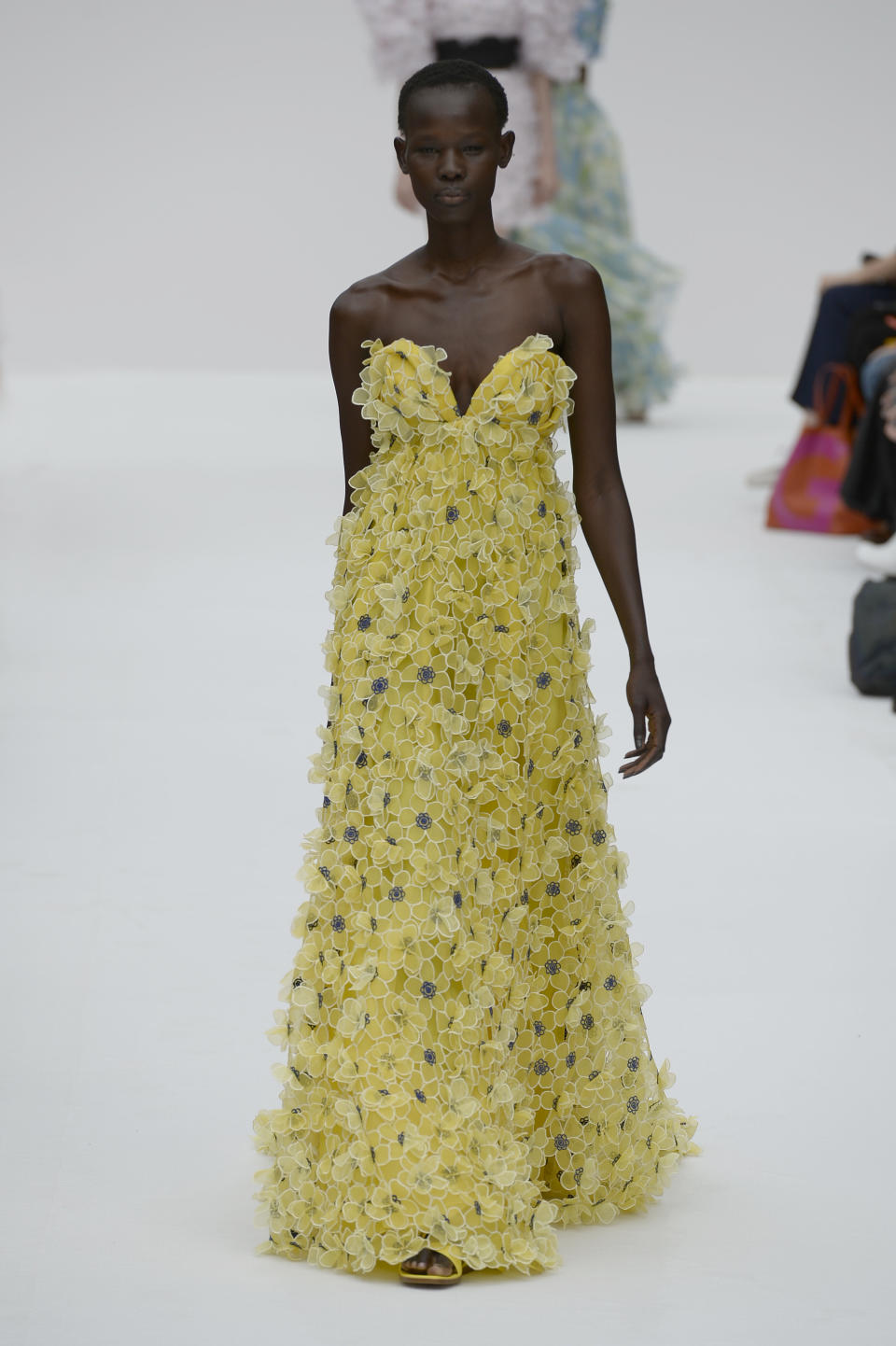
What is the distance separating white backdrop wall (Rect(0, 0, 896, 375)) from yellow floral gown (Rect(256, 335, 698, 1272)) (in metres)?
12.6

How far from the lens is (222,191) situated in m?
15.0

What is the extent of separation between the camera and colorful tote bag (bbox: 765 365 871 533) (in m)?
7.78

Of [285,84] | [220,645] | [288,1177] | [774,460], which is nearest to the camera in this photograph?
[288,1177]

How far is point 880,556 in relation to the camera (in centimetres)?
682

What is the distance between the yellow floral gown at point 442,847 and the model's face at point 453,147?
17cm

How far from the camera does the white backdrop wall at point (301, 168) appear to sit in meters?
14.5

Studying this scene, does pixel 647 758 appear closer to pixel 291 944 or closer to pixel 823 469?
pixel 291 944

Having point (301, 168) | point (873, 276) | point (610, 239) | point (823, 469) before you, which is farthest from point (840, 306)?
point (301, 168)

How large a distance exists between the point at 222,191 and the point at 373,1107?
13234mm

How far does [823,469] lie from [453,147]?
19.0 feet

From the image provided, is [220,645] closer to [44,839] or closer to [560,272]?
[44,839]

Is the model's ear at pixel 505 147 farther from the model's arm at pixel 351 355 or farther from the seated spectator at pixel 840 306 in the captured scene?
the seated spectator at pixel 840 306

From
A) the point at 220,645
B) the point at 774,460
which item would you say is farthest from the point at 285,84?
the point at 220,645

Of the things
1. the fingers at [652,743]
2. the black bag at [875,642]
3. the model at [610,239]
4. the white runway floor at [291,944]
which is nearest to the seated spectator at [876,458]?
the white runway floor at [291,944]
